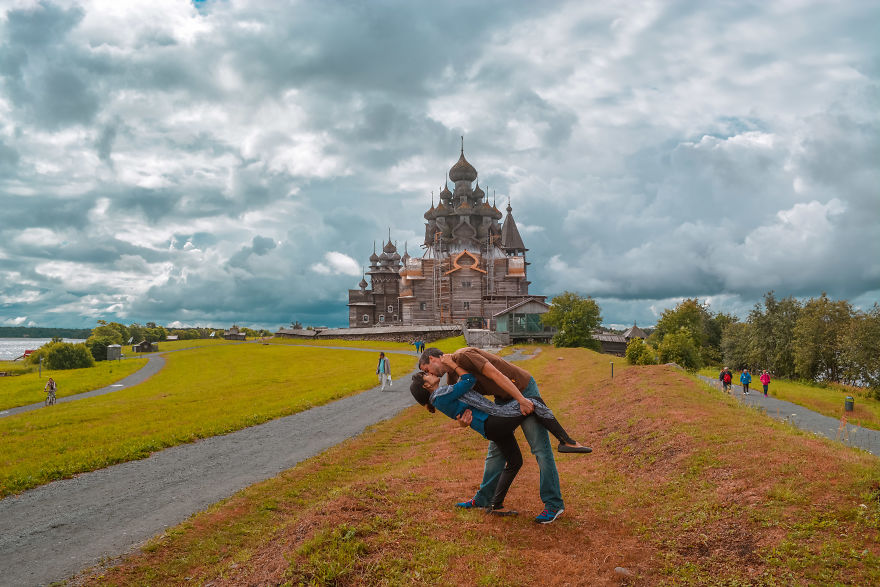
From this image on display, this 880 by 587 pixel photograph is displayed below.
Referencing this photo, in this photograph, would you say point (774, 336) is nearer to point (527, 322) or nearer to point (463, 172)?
point (527, 322)

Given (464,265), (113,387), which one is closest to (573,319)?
(464,265)

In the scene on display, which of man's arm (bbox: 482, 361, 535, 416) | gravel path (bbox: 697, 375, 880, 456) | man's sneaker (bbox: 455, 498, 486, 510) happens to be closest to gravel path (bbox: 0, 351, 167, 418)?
man's sneaker (bbox: 455, 498, 486, 510)

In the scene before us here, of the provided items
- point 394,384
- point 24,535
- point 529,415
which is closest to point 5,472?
point 24,535

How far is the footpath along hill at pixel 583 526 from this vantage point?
579 cm

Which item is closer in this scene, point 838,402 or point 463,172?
point 838,402

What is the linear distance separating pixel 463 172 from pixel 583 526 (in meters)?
76.4

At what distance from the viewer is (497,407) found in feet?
23.0

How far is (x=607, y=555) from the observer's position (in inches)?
251

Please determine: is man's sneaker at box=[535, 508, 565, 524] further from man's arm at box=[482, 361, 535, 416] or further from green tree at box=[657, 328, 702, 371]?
green tree at box=[657, 328, 702, 371]

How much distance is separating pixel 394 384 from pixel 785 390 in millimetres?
28670

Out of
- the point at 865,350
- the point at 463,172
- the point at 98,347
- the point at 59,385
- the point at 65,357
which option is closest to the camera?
the point at 865,350

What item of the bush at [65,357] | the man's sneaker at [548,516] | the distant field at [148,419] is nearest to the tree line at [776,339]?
the distant field at [148,419]

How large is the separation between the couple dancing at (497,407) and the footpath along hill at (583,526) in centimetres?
55

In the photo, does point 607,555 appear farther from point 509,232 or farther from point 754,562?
point 509,232
